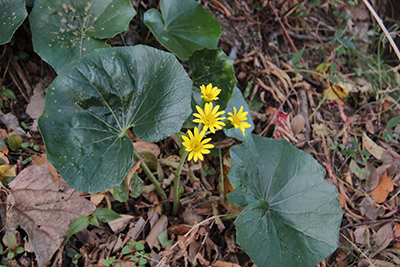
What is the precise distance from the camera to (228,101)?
5.74 feet

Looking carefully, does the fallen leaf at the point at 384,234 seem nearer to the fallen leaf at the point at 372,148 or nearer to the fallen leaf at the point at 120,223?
the fallen leaf at the point at 372,148

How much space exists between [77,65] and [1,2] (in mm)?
715

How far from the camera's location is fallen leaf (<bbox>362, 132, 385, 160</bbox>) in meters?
2.23

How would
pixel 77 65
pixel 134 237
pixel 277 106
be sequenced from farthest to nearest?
pixel 277 106 → pixel 134 237 → pixel 77 65

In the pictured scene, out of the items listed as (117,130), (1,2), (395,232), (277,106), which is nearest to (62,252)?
(117,130)

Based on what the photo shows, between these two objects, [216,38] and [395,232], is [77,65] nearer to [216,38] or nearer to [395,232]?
[216,38]

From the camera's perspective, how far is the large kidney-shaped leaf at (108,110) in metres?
1.25

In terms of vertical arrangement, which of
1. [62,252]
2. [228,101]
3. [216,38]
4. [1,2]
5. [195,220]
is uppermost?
[1,2]

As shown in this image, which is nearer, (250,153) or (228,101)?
(250,153)

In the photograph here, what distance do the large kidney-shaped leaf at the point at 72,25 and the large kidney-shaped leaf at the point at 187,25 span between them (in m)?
0.31

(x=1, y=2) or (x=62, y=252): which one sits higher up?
(x=1, y=2)

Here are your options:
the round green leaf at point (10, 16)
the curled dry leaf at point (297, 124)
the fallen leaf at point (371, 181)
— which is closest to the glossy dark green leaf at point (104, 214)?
the round green leaf at point (10, 16)

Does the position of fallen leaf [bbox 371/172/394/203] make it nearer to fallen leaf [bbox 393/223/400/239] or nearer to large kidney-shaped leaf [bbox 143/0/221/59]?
fallen leaf [bbox 393/223/400/239]

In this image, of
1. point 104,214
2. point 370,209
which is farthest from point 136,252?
point 370,209
